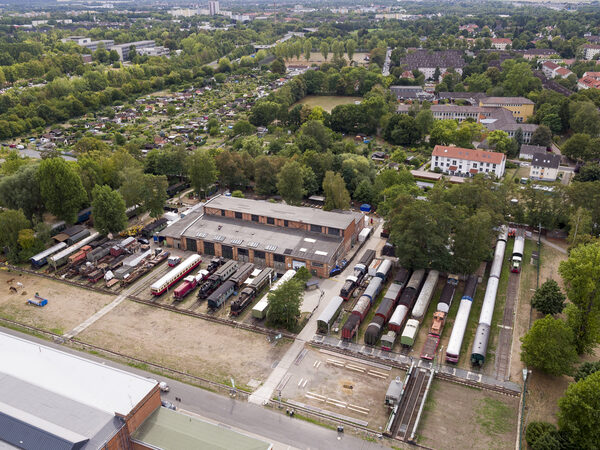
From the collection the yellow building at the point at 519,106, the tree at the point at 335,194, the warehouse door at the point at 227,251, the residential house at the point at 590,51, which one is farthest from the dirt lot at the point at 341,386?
the residential house at the point at 590,51

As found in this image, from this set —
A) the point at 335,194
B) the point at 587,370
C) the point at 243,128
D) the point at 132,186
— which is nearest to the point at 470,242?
the point at 587,370

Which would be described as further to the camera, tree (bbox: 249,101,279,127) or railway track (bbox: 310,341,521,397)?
tree (bbox: 249,101,279,127)

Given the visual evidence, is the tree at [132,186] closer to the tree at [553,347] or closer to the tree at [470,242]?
the tree at [470,242]

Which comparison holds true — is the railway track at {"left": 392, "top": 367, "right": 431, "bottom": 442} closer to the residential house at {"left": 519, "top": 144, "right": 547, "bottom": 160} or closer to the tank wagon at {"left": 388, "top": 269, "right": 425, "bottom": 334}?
the tank wagon at {"left": 388, "top": 269, "right": 425, "bottom": 334}

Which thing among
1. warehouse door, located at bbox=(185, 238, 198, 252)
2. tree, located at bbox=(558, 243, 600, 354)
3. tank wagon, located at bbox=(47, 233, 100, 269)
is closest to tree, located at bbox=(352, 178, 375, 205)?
warehouse door, located at bbox=(185, 238, 198, 252)

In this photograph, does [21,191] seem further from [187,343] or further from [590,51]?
[590,51]

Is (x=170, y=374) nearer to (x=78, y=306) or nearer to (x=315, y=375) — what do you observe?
(x=315, y=375)
